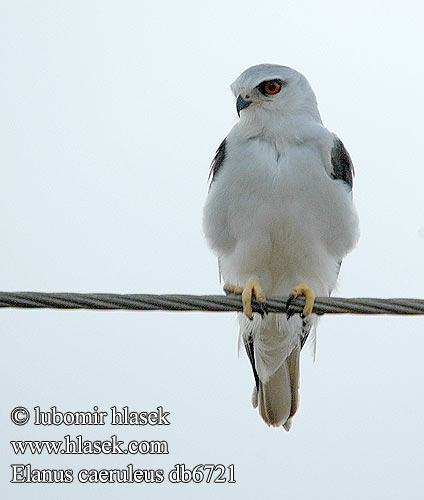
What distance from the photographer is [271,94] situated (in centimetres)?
502

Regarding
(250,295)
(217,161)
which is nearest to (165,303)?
(250,295)

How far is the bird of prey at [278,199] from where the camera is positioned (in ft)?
14.8

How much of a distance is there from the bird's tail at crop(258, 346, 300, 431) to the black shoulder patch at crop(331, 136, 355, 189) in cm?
130

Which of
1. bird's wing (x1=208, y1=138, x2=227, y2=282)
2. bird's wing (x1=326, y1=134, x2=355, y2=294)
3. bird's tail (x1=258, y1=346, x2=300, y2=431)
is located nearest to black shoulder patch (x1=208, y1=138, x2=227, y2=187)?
bird's wing (x1=208, y1=138, x2=227, y2=282)

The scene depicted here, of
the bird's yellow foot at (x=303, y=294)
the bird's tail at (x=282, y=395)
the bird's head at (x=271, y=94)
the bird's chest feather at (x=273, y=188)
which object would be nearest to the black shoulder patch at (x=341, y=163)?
the bird's chest feather at (x=273, y=188)

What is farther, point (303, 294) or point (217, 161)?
point (217, 161)

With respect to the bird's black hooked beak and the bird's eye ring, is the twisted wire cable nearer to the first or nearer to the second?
the bird's black hooked beak

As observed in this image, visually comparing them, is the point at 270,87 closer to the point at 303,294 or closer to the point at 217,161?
the point at 217,161

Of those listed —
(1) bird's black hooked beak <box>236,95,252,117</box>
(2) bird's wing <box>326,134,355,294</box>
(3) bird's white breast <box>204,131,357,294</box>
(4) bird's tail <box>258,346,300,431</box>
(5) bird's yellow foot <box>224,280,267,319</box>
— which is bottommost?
(4) bird's tail <box>258,346,300,431</box>

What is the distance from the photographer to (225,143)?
494 centimetres

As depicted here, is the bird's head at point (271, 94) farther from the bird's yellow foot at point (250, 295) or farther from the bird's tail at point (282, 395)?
the bird's tail at point (282, 395)

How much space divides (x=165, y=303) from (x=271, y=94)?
7.17 ft

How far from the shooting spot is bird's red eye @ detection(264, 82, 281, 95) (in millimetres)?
5027

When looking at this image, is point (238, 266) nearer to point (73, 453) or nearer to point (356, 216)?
point (356, 216)
